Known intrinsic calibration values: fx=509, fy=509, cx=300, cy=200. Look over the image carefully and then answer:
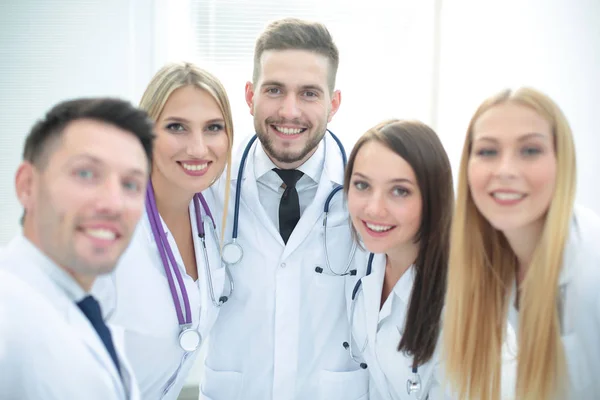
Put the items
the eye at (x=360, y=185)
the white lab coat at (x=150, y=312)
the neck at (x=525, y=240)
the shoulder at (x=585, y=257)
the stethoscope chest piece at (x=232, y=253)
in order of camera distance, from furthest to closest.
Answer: the stethoscope chest piece at (x=232, y=253) < the eye at (x=360, y=185) < the white lab coat at (x=150, y=312) < the neck at (x=525, y=240) < the shoulder at (x=585, y=257)

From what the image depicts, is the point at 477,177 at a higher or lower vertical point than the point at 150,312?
higher

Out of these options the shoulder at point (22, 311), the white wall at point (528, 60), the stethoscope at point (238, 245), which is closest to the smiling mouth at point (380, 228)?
the stethoscope at point (238, 245)

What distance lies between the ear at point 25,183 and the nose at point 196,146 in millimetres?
569

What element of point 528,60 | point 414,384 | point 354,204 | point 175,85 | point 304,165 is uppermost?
point 528,60

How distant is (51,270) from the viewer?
2.92ft

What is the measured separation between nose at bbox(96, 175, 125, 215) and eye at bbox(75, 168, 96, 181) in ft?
0.09

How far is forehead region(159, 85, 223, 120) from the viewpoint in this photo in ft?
4.70

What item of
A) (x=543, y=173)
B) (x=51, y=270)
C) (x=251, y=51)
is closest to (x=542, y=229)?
(x=543, y=173)

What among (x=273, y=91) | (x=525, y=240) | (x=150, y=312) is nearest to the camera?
(x=525, y=240)

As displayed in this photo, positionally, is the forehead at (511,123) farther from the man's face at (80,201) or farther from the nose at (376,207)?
the man's face at (80,201)

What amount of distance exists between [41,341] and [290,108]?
1.08 metres

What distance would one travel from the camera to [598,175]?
6.37 ft

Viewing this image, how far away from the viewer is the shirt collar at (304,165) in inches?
68.9

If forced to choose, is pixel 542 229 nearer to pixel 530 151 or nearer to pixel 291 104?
pixel 530 151
